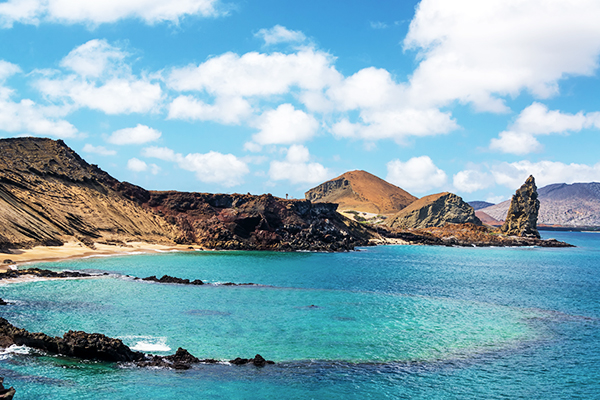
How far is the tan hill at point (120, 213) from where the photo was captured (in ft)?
215

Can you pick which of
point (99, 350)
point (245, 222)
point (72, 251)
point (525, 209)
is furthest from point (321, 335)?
point (525, 209)

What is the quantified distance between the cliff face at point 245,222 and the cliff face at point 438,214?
94885 mm

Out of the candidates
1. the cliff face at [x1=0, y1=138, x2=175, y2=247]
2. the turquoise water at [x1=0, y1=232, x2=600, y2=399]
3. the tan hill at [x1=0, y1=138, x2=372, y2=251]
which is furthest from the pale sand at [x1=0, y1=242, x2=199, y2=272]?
the turquoise water at [x1=0, y1=232, x2=600, y2=399]

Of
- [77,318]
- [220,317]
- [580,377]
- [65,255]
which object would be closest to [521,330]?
[580,377]

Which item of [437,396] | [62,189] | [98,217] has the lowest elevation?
[437,396]

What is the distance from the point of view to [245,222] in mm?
96625

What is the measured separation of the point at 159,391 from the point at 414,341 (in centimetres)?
1562

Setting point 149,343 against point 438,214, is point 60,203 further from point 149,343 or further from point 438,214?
A: point 438,214

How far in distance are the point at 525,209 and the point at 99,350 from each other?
156 meters

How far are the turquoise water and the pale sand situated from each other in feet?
22.0

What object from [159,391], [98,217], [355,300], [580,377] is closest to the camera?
[159,391]

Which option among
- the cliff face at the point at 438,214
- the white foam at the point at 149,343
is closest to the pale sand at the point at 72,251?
the white foam at the point at 149,343

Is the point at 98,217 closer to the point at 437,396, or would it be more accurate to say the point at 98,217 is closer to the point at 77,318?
the point at 77,318

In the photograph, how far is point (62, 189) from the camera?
7744 centimetres
